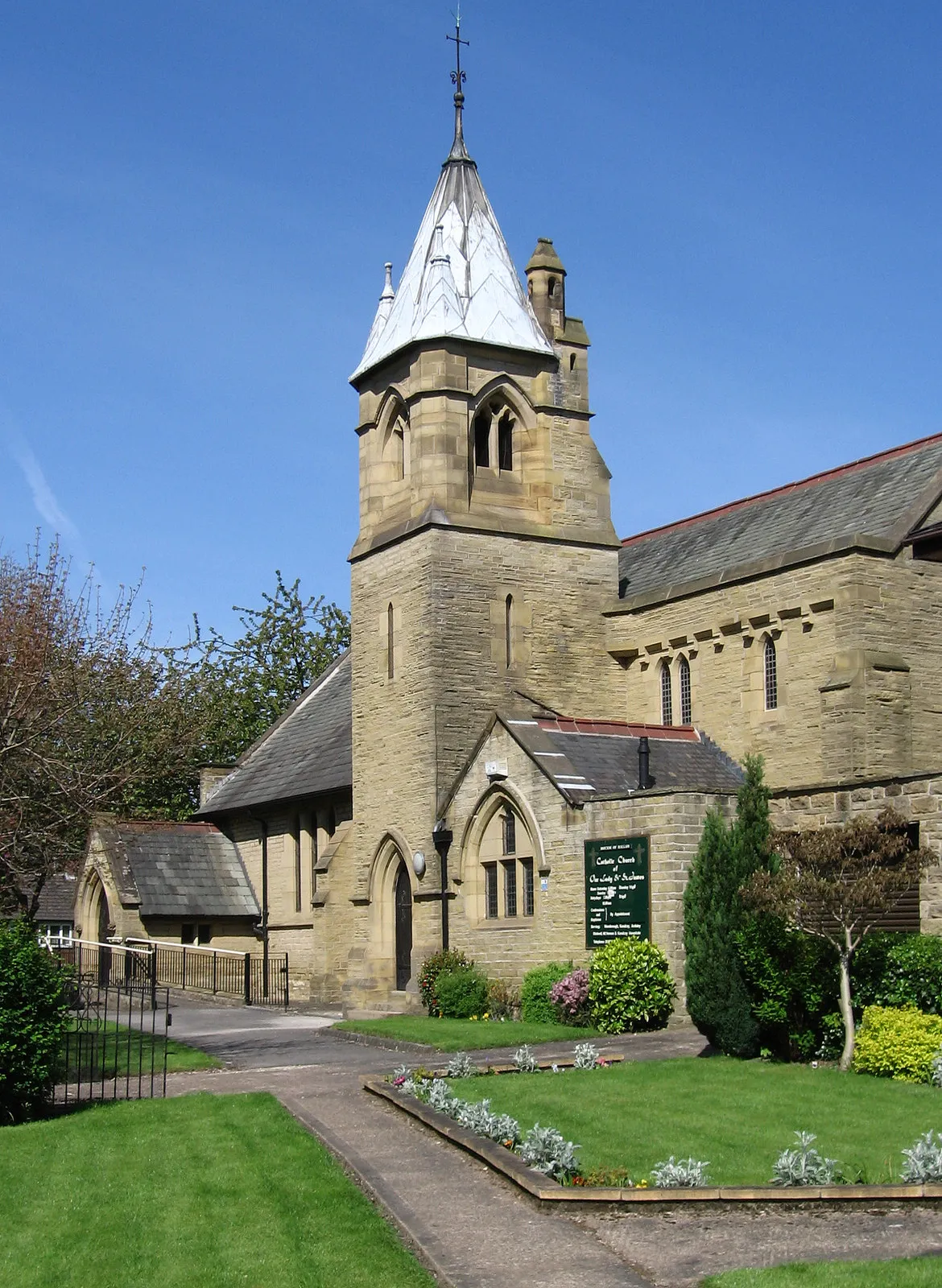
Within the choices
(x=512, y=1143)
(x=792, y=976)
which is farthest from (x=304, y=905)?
(x=512, y=1143)

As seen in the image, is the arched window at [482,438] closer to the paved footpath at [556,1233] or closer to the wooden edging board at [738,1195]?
the paved footpath at [556,1233]

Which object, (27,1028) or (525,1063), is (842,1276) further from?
(27,1028)

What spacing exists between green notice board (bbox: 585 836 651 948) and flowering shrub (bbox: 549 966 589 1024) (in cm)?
89

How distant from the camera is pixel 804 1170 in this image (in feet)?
36.7

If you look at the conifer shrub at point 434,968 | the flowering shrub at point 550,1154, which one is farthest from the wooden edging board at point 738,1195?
the conifer shrub at point 434,968

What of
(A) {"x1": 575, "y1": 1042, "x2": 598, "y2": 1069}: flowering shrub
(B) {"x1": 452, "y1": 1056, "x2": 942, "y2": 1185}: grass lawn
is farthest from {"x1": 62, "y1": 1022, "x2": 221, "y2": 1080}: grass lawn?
(A) {"x1": 575, "y1": 1042, "x2": 598, "y2": 1069}: flowering shrub

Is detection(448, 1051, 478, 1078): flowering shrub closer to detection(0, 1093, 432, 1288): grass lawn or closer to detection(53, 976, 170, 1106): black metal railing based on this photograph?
detection(0, 1093, 432, 1288): grass lawn

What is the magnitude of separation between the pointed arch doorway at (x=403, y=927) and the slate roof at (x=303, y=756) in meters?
3.27

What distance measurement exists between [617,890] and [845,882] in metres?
7.24

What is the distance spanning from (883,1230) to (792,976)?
8.49 metres

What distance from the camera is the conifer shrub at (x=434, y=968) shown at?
29039mm

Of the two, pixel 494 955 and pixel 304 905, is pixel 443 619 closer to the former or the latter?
pixel 494 955

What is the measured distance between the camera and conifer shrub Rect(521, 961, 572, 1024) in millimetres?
24766

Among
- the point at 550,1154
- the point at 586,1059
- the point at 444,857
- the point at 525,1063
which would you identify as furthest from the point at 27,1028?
the point at 444,857
